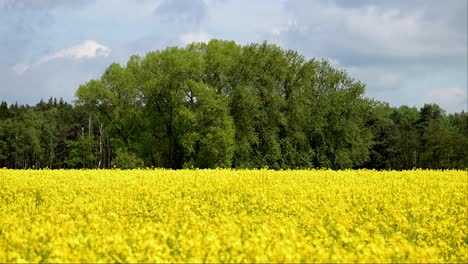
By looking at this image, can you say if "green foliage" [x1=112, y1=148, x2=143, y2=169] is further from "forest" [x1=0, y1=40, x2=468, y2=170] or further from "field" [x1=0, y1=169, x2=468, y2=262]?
"field" [x1=0, y1=169, x2=468, y2=262]

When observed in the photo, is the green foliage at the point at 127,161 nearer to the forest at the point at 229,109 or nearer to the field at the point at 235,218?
the forest at the point at 229,109

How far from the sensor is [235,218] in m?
12.7

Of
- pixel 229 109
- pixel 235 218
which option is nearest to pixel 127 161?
pixel 229 109

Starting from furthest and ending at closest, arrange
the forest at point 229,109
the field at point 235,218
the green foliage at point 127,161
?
the forest at point 229,109
the green foliage at point 127,161
the field at point 235,218

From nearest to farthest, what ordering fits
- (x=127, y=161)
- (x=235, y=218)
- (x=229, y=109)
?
(x=235, y=218) < (x=127, y=161) < (x=229, y=109)

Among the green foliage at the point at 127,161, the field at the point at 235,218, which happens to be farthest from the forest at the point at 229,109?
the field at the point at 235,218

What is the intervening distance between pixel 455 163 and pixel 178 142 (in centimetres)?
4410

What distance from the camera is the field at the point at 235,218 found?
8109 millimetres

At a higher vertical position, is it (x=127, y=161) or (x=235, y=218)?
(x=127, y=161)

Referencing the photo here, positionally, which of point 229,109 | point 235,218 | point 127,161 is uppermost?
point 229,109

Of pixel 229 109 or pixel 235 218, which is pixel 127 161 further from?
pixel 235 218

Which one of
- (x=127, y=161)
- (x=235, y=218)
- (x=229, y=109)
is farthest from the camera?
(x=229, y=109)

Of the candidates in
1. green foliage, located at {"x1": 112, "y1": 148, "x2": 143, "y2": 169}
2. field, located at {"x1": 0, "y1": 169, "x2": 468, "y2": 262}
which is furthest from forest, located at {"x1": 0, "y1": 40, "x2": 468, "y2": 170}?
field, located at {"x1": 0, "y1": 169, "x2": 468, "y2": 262}

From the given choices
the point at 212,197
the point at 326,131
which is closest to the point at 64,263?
the point at 212,197
